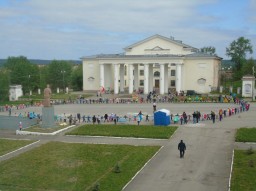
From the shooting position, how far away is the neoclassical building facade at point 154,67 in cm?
6347

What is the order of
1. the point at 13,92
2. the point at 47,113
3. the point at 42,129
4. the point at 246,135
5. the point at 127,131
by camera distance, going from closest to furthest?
the point at 246,135
the point at 127,131
the point at 42,129
the point at 47,113
the point at 13,92

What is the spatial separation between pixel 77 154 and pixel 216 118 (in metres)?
17.0

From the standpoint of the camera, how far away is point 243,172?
1759 centimetres

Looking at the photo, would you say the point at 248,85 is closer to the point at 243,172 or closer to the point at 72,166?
the point at 243,172

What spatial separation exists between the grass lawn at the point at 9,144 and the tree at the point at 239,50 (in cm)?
6720

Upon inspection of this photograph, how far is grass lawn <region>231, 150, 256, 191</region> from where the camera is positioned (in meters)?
15.6

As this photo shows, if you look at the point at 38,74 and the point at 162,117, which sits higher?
the point at 38,74

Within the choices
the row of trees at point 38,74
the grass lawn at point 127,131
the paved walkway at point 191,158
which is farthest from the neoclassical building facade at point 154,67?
the grass lawn at point 127,131

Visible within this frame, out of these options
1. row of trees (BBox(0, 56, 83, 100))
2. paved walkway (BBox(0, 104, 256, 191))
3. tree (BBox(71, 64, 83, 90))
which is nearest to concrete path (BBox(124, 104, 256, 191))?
paved walkway (BBox(0, 104, 256, 191))

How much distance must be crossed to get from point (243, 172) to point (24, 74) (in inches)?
2513

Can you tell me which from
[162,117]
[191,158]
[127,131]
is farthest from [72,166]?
[162,117]

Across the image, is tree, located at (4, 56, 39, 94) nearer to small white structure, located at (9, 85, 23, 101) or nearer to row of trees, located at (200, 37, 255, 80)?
small white structure, located at (9, 85, 23, 101)

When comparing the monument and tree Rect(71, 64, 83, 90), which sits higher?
tree Rect(71, 64, 83, 90)

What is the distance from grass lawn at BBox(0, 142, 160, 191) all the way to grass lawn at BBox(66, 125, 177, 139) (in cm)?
336
